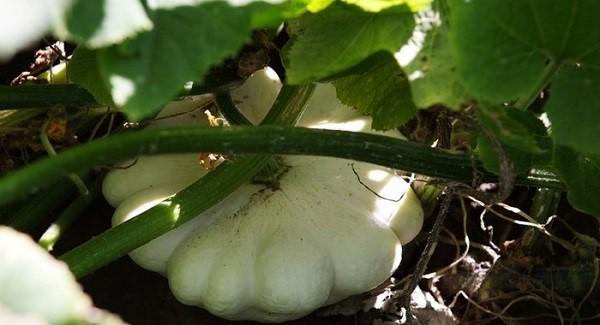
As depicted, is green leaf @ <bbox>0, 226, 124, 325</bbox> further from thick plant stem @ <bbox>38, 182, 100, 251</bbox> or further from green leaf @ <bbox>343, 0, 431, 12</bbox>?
thick plant stem @ <bbox>38, 182, 100, 251</bbox>

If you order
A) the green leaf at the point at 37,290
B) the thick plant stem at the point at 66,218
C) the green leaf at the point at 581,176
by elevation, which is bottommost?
the thick plant stem at the point at 66,218

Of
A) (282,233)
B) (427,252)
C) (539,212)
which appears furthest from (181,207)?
(539,212)

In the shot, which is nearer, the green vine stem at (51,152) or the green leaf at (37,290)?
the green leaf at (37,290)

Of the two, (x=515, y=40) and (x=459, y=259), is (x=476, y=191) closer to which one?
(x=515, y=40)

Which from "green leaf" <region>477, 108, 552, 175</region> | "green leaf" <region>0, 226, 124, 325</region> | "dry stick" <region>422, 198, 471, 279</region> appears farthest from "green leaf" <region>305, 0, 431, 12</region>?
"dry stick" <region>422, 198, 471, 279</region>

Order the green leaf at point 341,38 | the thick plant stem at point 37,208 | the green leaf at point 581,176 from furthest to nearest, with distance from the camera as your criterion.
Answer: the thick plant stem at point 37,208 < the green leaf at point 581,176 < the green leaf at point 341,38

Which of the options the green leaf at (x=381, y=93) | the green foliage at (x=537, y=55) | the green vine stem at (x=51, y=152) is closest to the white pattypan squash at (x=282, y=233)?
the green vine stem at (x=51, y=152)

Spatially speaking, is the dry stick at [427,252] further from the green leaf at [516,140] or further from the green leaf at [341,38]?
the green leaf at [341,38]
